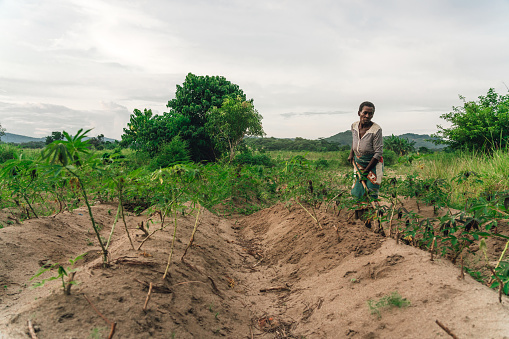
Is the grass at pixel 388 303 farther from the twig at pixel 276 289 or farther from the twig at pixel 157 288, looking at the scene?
the twig at pixel 157 288

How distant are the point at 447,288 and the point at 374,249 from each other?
118 cm

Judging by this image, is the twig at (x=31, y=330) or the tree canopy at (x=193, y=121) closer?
the twig at (x=31, y=330)

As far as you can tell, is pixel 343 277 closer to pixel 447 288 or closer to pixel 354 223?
pixel 447 288

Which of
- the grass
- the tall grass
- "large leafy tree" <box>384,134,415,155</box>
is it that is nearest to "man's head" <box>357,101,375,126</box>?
the tall grass

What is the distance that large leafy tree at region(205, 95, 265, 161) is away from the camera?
20266mm

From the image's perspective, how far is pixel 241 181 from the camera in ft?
32.0

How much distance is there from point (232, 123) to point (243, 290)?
1731cm

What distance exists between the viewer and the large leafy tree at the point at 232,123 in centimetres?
2027

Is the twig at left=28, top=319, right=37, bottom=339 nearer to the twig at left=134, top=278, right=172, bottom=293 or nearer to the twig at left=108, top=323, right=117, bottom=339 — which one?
the twig at left=108, top=323, right=117, bottom=339

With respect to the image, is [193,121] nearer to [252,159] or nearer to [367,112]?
[252,159]

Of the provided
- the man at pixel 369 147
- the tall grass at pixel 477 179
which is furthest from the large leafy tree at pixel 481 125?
the man at pixel 369 147

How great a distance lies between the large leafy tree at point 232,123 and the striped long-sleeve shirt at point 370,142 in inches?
602

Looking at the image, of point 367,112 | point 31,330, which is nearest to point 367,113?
point 367,112

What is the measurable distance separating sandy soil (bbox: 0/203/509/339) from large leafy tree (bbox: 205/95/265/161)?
1573 cm
